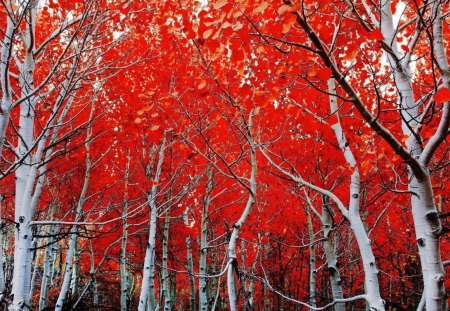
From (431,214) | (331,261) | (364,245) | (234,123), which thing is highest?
(234,123)

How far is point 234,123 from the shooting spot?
486 centimetres

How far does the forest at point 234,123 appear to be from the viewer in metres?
2.75

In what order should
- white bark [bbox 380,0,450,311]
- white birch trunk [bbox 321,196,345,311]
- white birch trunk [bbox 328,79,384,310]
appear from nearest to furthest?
1. white bark [bbox 380,0,450,311]
2. white birch trunk [bbox 328,79,384,310]
3. white birch trunk [bbox 321,196,345,311]

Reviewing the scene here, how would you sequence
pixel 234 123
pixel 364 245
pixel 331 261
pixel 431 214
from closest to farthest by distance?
pixel 431 214 < pixel 364 245 < pixel 234 123 < pixel 331 261

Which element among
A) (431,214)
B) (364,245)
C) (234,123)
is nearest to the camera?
(431,214)

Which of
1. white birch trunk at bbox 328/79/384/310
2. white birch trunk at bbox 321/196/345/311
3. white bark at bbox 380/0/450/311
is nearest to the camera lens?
white bark at bbox 380/0/450/311

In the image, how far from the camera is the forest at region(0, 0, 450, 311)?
2.75 m

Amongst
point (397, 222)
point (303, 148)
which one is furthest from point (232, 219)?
point (303, 148)

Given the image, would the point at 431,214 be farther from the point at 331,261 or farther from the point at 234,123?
the point at 331,261

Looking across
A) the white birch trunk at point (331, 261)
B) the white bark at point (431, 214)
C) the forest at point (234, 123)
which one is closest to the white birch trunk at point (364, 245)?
the forest at point (234, 123)

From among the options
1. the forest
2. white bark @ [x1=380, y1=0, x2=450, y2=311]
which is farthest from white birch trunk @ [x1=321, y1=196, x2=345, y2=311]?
white bark @ [x1=380, y1=0, x2=450, y2=311]

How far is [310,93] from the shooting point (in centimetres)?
730

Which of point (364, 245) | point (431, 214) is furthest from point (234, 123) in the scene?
point (431, 214)

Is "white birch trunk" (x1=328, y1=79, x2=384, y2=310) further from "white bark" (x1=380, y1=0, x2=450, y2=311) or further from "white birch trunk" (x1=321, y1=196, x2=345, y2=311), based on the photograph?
"white birch trunk" (x1=321, y1=196, x2=345, y2=311)
